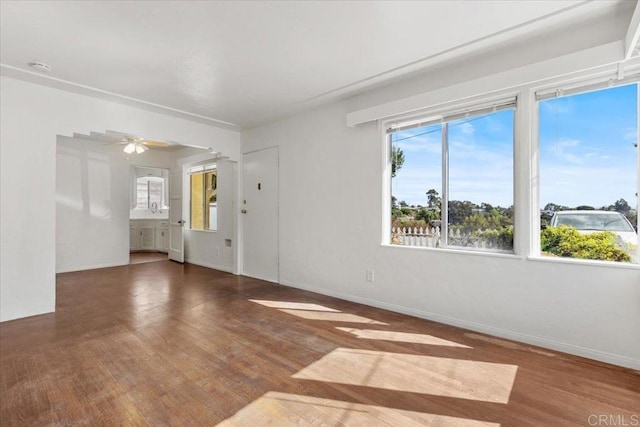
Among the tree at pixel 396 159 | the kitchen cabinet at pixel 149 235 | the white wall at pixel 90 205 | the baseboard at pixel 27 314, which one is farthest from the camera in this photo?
the kitchen cabinet at pixel 149 235

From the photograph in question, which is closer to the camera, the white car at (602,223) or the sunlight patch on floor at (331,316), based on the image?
the white car at (602,223)

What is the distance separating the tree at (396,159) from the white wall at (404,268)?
6.8 inches

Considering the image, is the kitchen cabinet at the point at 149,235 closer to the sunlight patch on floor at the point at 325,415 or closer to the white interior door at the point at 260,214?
the white interior door at the point at 260,214

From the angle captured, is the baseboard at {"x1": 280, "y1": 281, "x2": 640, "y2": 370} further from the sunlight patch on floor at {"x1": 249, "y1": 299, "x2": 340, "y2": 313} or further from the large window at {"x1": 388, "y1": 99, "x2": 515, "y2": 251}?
the large window at {"x1": 388, "y1": 99, "x2": 515, "y2": 251}

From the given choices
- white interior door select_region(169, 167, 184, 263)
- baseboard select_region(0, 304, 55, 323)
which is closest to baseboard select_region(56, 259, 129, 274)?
white interior door select_region(169, 167, 184, 263)

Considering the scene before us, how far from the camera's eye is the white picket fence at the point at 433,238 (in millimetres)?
3064

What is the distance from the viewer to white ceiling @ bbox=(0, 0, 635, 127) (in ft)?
7.18

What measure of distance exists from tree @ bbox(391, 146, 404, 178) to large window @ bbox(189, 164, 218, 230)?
3963mm

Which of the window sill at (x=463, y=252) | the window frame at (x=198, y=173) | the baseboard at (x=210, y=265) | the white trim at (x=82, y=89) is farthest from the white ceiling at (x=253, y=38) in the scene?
the baseboard at (x=210, y=265)

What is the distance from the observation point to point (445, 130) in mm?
3301

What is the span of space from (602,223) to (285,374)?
2732 millimetres

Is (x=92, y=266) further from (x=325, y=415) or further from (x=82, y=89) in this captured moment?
(x=325, y=415)

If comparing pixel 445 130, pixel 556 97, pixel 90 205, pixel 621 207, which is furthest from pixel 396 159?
pixel 90 205

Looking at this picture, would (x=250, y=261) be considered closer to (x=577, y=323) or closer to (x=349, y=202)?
(x=349, y=202)
